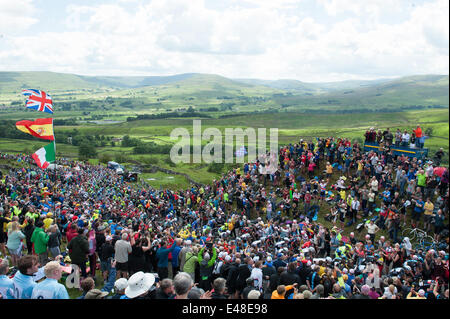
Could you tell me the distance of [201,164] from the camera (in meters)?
86.2

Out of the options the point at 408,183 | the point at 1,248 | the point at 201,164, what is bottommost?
the point at 201,164

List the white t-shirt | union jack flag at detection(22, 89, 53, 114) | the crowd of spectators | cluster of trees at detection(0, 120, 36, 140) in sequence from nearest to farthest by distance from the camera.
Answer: the crowd of spectators → the white t-shirt → union jack flag at detection(22, 89, 53, 114) → cluster of trees at detection(0, 120, 36, 140)

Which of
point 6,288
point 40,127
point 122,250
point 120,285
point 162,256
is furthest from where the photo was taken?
point 40,127

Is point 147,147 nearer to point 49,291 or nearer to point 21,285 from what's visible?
point 21,285

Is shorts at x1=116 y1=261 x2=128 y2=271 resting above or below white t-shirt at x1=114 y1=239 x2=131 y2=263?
below

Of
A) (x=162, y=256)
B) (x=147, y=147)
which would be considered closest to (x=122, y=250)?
(x=162, y=256)

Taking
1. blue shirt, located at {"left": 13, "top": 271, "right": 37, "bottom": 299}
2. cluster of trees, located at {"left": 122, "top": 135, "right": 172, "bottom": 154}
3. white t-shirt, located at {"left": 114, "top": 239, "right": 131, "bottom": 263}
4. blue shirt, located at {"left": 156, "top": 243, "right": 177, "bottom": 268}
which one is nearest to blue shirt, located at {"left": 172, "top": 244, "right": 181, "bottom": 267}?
blue shirt, located at {"left": 156, "top": 243, "right": 177, "bottom": 268}

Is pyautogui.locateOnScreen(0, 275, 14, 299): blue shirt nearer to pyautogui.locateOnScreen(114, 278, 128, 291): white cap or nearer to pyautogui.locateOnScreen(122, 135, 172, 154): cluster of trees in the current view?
pyautogui.locateOnScreen(114, 278, 128, 291): white cap

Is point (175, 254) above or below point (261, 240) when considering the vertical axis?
above

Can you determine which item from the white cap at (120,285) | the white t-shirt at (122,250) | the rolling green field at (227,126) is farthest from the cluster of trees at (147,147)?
the white cap at (120,285)

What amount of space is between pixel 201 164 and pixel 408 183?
6929 centimetres

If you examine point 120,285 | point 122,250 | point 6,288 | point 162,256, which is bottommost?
point 162,256
